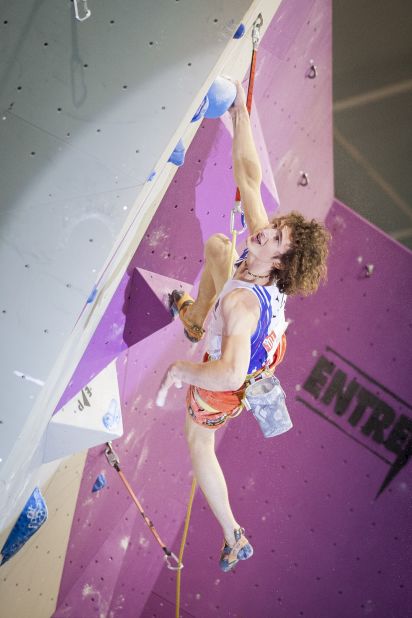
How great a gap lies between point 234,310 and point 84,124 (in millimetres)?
679

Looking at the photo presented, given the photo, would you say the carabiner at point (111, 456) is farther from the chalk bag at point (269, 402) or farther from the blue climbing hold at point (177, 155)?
the blue climbing hold at point (177, 155)

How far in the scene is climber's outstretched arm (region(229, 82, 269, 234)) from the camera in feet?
6.85

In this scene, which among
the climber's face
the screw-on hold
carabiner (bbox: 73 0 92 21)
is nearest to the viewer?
carabiner (bbox: 73 0 92 21)

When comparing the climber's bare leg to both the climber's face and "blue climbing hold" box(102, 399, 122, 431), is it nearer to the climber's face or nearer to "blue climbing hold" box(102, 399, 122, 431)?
"blue climbing hold" box(102, 399, 122, 431)

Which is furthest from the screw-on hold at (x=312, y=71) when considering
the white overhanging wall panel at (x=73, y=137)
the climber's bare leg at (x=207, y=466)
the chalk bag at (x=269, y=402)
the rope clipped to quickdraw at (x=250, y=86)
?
the climber's bare leg at (x=207, y=466)

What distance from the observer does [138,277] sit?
2.41 meters

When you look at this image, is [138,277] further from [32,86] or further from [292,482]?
[292,482]

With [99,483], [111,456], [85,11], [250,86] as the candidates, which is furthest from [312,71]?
[99,483]

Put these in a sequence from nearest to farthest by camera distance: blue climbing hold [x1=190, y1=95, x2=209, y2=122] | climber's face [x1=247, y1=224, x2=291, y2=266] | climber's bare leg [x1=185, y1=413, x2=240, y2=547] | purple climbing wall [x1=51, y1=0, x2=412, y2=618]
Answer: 1. blue climbing hold [x1=190, y1=95, x2=209, y2=122]
2. climber's face [x1=247, y1=224, x2=291, y2=266]
3. climber's bare leg [x1=185, y1=413, x2=240, y2=547]
4. purple climbing wall [x1=51, y1=0, x2=412, y2=618]

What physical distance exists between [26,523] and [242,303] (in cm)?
122

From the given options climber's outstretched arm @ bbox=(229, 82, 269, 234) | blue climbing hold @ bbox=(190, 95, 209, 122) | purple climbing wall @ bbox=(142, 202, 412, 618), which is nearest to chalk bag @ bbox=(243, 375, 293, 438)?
climber's outstretched arm @ bbox=(229, 82, 269, 234)

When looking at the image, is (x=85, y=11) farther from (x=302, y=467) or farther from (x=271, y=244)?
(x=302, y=467)

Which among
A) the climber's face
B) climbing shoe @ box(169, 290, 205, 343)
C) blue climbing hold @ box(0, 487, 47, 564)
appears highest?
→ the climber's face

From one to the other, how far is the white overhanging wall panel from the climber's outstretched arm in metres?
0.43
